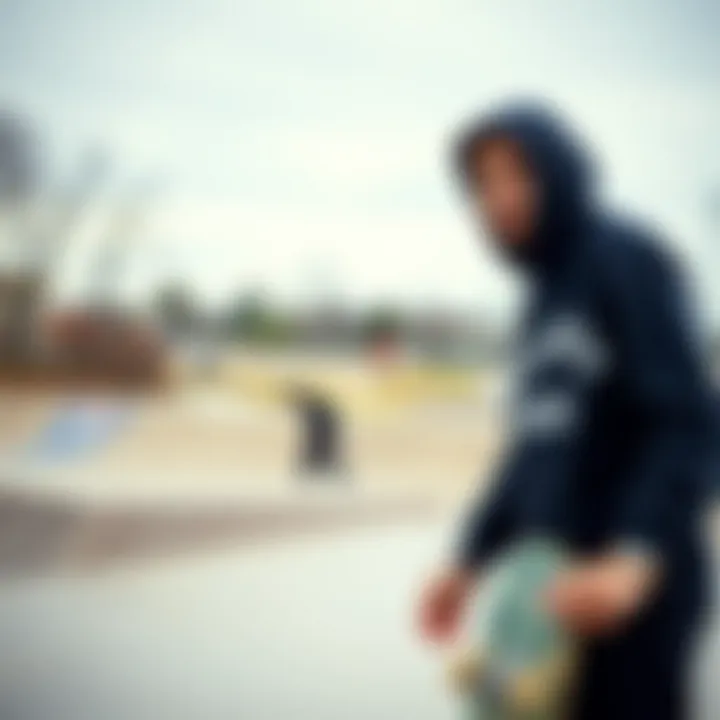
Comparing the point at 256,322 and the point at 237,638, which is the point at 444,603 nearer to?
the point at 237,638

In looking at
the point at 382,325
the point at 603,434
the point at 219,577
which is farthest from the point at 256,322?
the point at 603,434

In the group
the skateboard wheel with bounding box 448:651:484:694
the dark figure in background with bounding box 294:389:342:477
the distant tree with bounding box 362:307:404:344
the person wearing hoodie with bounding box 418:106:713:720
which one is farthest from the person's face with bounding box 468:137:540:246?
the skateboard wheel with bounding box 448:651:484:694

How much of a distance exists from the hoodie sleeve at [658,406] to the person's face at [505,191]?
0.30 feet

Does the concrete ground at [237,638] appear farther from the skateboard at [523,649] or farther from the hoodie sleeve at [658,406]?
the hoodie sleeve at [658,406]

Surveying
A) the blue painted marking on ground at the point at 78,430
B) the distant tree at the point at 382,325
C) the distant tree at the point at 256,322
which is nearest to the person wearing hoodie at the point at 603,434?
the distant tree at the point at 382,325

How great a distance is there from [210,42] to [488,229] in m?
0.32

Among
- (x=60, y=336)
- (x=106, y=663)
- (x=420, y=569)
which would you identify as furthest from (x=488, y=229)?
(x=106, y=663)

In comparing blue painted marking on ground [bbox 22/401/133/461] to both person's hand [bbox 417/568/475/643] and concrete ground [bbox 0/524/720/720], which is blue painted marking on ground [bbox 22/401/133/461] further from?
person's hand [bbox 417/568/475/643]

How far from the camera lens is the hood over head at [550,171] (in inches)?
42.0

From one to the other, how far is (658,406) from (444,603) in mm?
261

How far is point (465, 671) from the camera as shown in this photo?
1.08 meters

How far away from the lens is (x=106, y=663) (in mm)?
1146

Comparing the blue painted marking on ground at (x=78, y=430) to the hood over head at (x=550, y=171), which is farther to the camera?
the blue painted marking on ground at (x=78, y=430)

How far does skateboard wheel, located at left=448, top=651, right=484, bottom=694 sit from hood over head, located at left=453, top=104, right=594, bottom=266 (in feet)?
1.16
